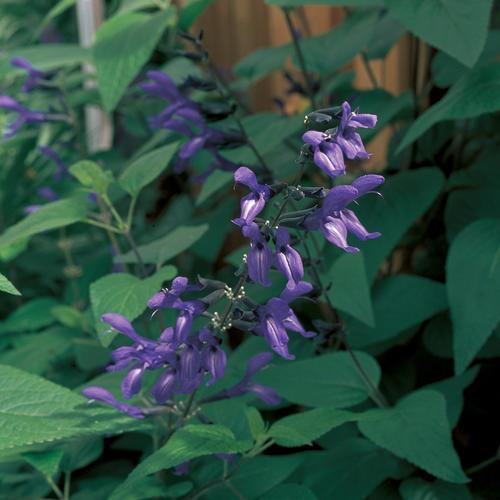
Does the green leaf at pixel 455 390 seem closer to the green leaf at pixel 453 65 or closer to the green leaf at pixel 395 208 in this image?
the green leaf at pixel 395 208

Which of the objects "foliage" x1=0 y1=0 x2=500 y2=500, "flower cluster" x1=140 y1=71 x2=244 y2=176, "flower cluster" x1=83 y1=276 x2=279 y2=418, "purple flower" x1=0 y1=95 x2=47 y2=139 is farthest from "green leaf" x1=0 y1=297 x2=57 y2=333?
"flower cluster" x1=83 y1=276 x2=279 y2=418

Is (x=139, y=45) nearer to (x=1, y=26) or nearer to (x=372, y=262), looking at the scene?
(x=372, y=262)

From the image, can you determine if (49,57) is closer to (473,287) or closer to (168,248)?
(168,248)

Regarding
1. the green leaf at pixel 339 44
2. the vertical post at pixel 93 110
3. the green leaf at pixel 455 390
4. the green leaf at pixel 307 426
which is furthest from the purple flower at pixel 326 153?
the vertical post at pixel 93 110

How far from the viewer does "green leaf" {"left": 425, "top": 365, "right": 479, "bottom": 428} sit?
3.09ft

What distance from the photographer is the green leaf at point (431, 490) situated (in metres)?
0.88

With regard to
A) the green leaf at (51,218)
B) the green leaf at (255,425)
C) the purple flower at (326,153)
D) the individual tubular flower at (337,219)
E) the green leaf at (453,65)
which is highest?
the purple flower at (326,153)

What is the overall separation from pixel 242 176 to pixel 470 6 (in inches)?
19.4

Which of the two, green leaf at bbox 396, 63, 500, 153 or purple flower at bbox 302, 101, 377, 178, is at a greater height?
purple flower at bbox 302, 101, 377, 178

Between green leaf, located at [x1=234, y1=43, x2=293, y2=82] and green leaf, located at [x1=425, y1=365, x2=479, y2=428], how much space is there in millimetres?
688

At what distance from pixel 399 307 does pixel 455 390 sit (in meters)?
0.14

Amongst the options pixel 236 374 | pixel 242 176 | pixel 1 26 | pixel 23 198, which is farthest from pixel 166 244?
pixel 1 26

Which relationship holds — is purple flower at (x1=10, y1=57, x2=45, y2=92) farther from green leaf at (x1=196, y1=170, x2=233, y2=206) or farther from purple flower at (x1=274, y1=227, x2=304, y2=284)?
purple flower at (x1=274, y1=227, x2=304, y2=284)

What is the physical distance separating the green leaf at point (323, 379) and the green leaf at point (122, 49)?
1.38ft
